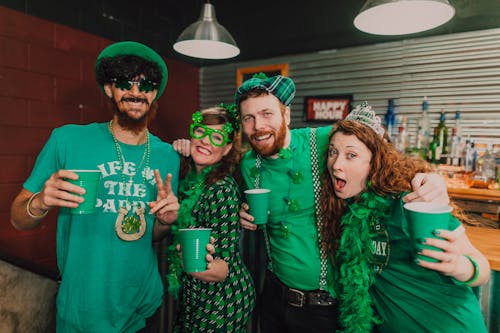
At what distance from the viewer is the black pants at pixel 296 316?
154 centimetres

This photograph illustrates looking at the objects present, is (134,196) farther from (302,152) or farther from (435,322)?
(435,322)

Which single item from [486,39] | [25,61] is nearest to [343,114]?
[486,39]

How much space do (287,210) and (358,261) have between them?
415mm

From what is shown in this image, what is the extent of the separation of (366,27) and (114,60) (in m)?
1.64

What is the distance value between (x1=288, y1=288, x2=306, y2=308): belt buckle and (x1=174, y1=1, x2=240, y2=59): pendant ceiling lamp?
6.99 feet

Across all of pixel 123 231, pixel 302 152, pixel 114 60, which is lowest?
pixel 123 231

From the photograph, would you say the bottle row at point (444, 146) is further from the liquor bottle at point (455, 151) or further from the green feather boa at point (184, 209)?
the green feather boa at point (184, 209)

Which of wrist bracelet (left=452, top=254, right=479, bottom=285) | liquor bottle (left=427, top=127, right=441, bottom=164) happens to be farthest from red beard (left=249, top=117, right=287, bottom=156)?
liquor bottle (left=427, top=127, right=441, bottom=164)

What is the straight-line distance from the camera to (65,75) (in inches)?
144

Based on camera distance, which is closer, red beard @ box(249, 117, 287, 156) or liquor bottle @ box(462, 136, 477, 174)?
red beard @ box(249, 117, 287, 156)

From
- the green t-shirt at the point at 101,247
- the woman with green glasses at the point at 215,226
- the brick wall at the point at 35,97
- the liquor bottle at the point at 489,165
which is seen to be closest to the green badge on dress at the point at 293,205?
the woman with green glasses at the point at 215,226

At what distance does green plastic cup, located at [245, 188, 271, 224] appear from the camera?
59.0 inches

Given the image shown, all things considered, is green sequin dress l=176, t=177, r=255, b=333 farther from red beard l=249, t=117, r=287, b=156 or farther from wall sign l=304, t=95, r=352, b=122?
wall sign l=304, t=95, r=352, b=122

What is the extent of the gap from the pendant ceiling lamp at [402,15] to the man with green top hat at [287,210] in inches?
31.4
